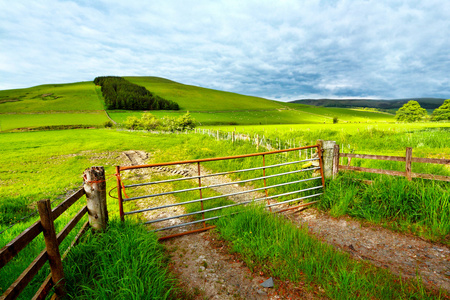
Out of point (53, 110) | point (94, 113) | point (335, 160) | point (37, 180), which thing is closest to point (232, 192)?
point (335, 160)

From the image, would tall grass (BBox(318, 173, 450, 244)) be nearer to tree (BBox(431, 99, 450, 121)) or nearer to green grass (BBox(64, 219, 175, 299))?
green grass (BBox(64, 219, 175, 299))

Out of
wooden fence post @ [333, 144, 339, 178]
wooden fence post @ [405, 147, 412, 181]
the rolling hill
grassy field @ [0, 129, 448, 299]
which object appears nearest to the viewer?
grassy field @ [0, 129, 448, 299]

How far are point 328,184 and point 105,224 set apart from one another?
627 cm

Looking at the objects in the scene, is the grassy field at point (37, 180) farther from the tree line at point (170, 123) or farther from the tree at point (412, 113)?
the tree at point (412, 113)

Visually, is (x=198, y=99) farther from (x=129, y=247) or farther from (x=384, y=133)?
(x=129, y=247)

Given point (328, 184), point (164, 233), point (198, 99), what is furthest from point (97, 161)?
point (198, 99)

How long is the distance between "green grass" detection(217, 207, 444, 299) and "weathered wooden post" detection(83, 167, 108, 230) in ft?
8.07

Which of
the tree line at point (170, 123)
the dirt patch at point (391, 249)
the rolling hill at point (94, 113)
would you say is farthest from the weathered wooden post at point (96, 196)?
the rolling hill at point (94, 113)

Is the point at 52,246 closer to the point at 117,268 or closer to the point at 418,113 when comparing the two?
the point at 117,268

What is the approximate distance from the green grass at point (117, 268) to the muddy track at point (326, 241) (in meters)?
0.48

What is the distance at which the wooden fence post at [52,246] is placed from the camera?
2713 mm

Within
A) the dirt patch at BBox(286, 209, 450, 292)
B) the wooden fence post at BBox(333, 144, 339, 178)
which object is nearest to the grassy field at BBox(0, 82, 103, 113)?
the wooden fence post at BBox(333, 144, 339, 178)

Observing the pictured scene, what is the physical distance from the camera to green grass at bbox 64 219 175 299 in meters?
2.90

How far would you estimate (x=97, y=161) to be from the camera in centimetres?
1677
